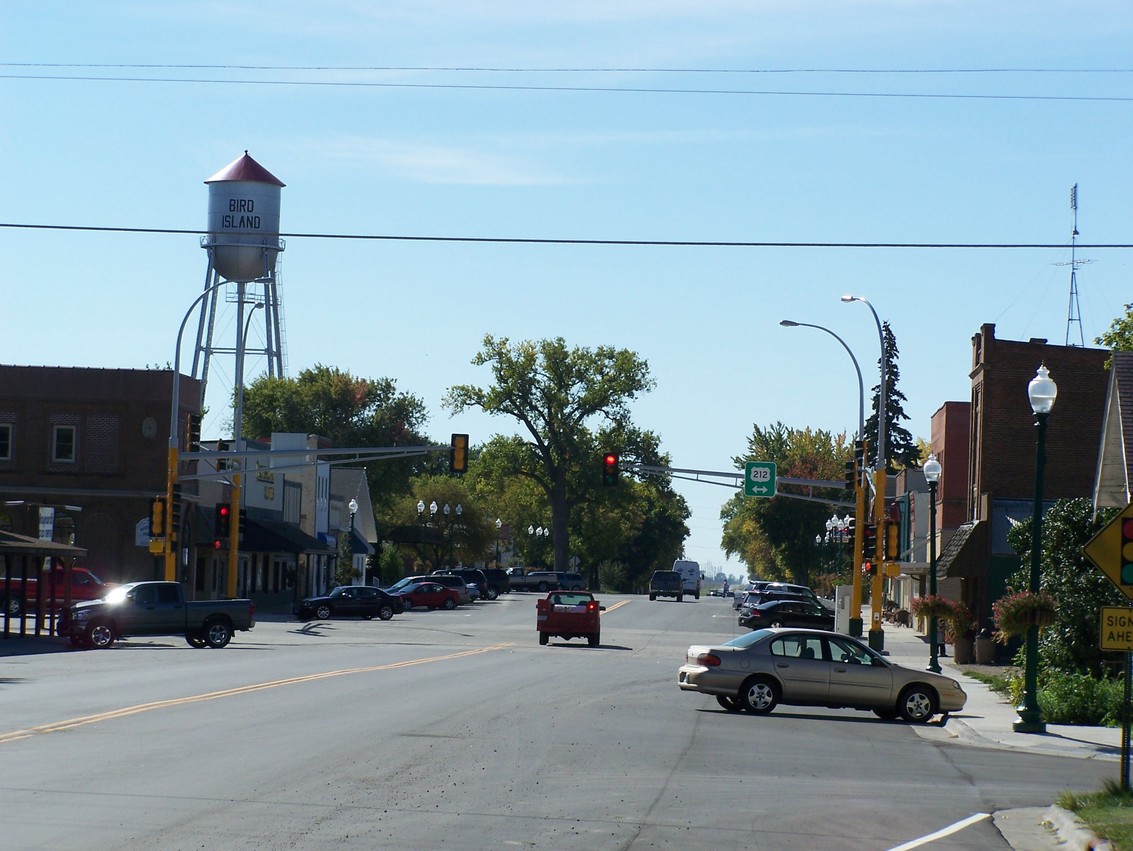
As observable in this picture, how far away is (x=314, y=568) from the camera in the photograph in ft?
271

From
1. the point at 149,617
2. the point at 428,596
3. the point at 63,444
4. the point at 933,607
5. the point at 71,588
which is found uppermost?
the point at 63,444

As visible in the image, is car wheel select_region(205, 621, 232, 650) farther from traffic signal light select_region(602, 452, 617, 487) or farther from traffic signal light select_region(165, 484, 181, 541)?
traffic signal light select_region(602, 452, 617, 487)

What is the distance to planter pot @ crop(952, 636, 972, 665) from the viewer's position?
39.5 metres

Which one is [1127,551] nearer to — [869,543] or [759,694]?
[759,694]

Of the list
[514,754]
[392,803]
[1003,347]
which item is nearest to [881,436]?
[1003,347]

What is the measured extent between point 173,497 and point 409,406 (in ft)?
264

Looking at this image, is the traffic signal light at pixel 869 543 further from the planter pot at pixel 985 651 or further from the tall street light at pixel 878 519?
the planter pot at pixel 985 651

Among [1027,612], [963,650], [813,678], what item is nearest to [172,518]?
[963,650]

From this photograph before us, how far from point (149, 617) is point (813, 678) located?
19828mm

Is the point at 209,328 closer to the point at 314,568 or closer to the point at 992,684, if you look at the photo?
the point at 314,568

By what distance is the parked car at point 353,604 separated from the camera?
58.8 meters

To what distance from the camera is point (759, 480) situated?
5350 centimetres

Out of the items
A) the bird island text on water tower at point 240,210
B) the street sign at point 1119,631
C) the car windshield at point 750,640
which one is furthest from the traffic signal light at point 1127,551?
the bird island text on water tower at point 240,210

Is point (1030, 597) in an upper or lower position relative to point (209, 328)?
lower
